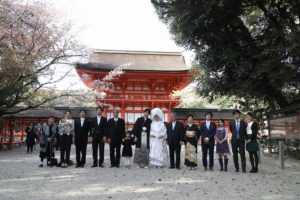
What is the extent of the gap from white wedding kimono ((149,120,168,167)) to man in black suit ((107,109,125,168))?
94 cm

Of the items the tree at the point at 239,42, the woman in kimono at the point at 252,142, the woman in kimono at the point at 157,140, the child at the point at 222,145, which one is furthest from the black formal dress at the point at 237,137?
the tree at the point at 239,42

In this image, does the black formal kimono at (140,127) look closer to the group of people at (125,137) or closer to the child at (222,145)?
the group of people at (125,137)

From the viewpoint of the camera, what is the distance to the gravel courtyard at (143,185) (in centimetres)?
567

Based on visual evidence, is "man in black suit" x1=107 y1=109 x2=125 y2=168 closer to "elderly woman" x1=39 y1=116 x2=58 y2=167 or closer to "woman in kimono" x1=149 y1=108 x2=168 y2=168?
"woman in kimono" x1=149 y1=108 x2=168 y2=168

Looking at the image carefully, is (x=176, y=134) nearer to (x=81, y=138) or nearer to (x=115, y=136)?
(x=115, y=136)

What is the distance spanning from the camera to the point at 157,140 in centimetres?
990

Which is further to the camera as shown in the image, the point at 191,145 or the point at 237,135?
the point at 191,145

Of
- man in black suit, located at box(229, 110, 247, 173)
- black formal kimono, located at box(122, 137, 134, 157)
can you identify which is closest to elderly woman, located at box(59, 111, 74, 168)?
black formal kimono, located at box(122, 137, 134, 157)

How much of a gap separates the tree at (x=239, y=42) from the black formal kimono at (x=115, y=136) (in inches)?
194

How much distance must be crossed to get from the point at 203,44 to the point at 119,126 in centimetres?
561

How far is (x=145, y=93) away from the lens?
969 inches

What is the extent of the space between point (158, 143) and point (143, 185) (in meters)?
3.31

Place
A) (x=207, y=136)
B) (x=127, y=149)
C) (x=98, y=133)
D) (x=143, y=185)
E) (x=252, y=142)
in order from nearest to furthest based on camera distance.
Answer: (x=143, y=185) → (x=252, y=142) → (x=207, y=136) → (x=98, y=133) → (x=127, y=149)

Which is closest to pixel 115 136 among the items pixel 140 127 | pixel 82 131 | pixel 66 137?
pixel 140 127
